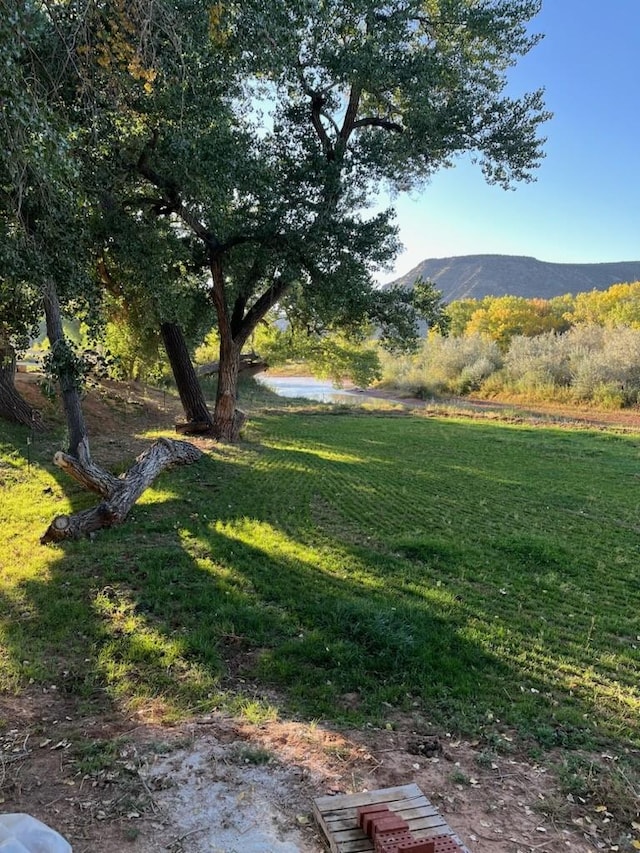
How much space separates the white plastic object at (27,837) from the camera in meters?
1.98

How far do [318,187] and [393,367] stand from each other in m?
31.3

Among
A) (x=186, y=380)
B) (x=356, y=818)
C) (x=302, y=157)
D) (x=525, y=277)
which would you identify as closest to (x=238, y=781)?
(x=356, y=818)

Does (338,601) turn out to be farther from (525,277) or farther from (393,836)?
(525,277)

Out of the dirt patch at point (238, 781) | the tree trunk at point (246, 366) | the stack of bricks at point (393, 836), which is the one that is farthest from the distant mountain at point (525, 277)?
the stack of bricks at point (393, 836)

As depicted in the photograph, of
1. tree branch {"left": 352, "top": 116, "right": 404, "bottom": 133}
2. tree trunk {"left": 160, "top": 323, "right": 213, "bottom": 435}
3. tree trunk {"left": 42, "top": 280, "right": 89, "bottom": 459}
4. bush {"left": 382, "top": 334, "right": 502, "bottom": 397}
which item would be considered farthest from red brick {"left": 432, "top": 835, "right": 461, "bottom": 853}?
bush {"left": 382, "top": 334, "right": 502, "bottom": 397}

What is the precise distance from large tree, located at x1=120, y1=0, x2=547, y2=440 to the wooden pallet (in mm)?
7738

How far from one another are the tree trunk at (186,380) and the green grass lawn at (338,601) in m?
3.35

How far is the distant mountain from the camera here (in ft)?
351

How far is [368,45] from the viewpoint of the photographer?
8938 mm

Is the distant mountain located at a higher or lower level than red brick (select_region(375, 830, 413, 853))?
higher

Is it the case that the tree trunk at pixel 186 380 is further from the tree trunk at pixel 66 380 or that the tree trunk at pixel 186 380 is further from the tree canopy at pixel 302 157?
the tree trunk at pixel 66 380

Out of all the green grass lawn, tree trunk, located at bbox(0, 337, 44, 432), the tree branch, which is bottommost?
the green grass lawn

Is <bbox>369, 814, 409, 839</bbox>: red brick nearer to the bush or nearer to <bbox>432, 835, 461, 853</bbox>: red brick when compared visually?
<bbox>432, 835, 461, 853</bbox>: red brick

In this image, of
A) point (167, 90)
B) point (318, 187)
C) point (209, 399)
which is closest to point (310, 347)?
point (209, 399)
